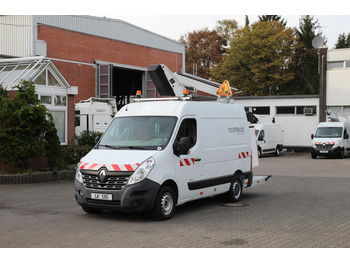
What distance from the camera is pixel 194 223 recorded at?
353 inches

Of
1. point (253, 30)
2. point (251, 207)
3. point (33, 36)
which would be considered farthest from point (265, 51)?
point (251, 207)

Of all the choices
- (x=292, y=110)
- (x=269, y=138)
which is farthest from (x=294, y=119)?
(x=269, y=138)

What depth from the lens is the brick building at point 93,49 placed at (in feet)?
93.2

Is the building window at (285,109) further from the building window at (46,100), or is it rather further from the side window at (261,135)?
the building window at (46,100)

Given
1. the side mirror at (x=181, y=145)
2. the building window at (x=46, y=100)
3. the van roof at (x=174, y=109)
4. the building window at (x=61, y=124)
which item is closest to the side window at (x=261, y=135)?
the building window at (x=61, y=124)

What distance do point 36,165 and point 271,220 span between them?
33.2ft

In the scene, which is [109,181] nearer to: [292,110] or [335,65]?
[292,110]

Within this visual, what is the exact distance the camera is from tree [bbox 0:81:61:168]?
14.9 m

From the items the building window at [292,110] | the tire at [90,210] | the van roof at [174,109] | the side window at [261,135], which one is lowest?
the tire at [90,210]

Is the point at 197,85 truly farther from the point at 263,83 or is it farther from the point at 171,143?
the point at 171,143

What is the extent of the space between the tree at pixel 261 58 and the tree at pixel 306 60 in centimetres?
121

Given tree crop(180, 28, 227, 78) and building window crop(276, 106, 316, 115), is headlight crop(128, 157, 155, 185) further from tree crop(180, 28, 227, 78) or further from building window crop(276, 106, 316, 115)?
tree crop(180, 28, 227, 78)

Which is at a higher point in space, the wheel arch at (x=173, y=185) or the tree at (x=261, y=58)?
the tree at (x=261, y=58)

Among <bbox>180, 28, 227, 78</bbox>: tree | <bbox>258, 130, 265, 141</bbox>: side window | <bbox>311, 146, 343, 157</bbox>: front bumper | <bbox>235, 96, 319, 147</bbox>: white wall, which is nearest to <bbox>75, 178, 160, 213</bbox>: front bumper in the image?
<bbox>258, 130, 265, 141</bbox>: side window
